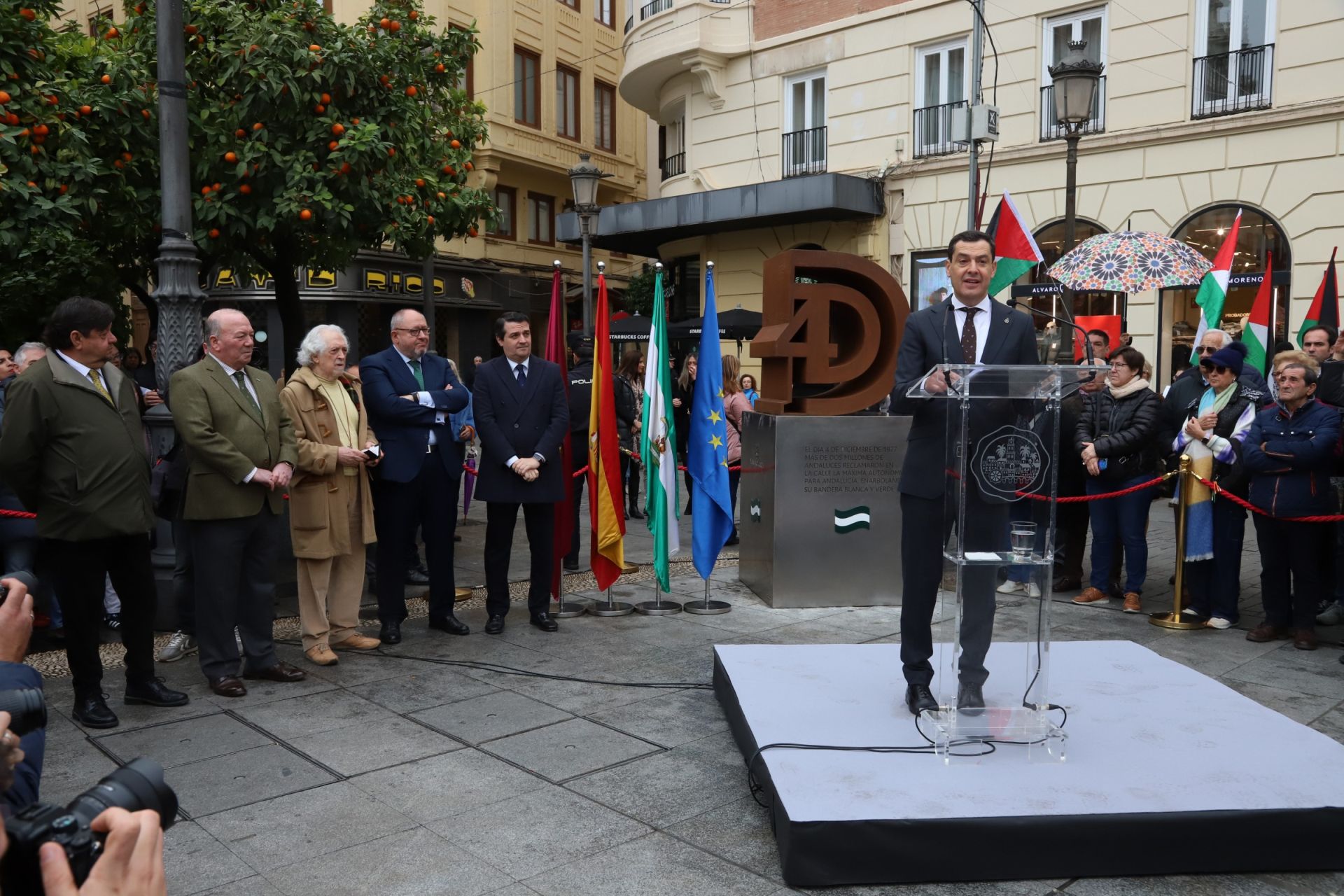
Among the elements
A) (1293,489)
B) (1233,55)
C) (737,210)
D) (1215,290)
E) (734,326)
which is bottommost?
(1293,489)

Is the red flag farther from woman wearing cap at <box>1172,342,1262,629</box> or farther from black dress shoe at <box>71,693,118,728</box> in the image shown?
woman wearing cap at <box>1172,342,1262,629</box>

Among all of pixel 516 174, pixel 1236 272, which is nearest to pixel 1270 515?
pixel 1236 272

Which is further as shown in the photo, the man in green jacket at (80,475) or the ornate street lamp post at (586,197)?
the ornate street lamp post at (586,197)

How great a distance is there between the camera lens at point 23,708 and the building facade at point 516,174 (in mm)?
22465

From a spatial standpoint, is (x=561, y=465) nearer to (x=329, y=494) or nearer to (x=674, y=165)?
(x=329, y=494)

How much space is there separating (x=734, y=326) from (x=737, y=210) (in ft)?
11.5

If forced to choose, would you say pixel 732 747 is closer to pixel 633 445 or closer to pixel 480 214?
pixel 633 445

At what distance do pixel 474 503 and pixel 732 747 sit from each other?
9.91 metres

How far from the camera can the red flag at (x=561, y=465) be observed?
727 centimetres

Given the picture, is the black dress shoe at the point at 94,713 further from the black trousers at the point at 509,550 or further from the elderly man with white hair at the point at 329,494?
the black trousers at the point at 509,550

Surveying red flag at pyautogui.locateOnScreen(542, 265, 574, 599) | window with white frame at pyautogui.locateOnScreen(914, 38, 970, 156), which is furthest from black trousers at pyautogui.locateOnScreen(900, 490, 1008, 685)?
window with white frame at pyautogui.locateOnScreen(914, 38, 970, 156)

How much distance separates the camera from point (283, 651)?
632cm

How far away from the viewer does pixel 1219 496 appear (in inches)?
281

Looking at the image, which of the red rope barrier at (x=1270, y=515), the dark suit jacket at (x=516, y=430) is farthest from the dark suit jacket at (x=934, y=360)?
the red rope barrier at (x=1270, y=515)
